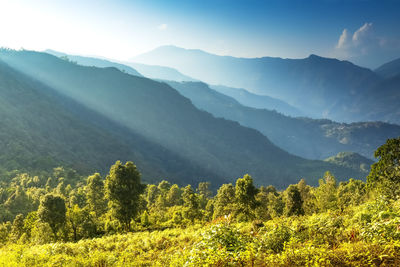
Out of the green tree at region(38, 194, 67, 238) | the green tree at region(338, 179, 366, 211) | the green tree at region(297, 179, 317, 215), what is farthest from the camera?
the green tree at region(297, 179, 317, 215)

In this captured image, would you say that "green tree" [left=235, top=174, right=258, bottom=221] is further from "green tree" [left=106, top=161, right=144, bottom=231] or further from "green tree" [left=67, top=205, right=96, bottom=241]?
"green tree" [left=67, top=205, right=96, bottom=241]

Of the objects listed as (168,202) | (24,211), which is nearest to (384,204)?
(168,202)

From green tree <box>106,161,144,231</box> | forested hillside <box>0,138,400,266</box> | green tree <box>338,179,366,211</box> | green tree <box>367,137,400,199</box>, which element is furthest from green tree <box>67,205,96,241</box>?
green tree <box>338,179,366,211</box>

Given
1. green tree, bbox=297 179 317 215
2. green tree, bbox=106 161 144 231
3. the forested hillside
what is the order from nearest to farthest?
1. the forested hillside
2. green tree, bbox=106 161 144 231
3. green tree, bbox=297 179 317 215

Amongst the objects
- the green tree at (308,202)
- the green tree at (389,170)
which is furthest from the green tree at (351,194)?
the green tree at (389,170)

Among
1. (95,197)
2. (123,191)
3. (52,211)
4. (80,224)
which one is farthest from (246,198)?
(95,197)

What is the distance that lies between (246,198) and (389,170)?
16875mm

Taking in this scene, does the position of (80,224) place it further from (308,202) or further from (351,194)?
(351,194)

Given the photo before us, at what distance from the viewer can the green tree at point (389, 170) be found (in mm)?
18656

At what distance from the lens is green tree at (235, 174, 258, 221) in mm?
31484

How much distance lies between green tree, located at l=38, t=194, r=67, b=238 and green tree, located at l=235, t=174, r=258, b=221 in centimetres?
2246

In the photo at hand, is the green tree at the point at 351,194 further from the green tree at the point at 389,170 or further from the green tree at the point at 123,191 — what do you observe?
the green tree at the point at 123,191

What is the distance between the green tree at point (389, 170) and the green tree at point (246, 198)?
14.7m

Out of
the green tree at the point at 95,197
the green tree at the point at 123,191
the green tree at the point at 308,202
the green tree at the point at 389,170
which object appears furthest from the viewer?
the green tree at the point at 95,197
